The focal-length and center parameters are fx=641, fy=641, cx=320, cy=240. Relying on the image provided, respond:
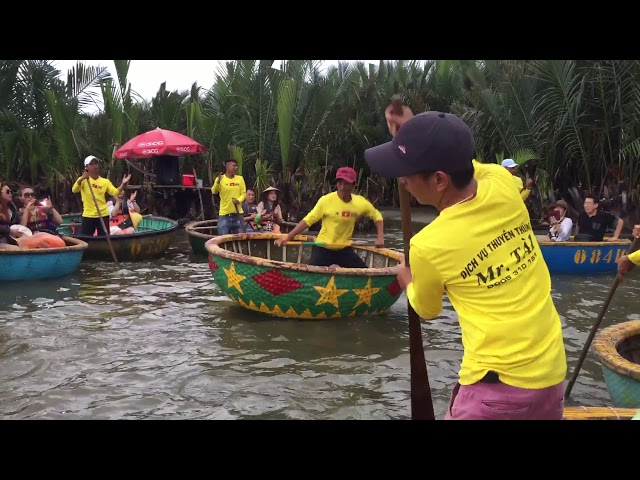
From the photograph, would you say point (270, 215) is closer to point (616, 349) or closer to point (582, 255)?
point (582, 255)

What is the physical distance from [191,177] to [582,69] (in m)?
9.46

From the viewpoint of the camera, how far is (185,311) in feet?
24.7

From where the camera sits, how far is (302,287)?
21.9 ft

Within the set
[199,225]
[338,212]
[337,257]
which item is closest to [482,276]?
[338,212]

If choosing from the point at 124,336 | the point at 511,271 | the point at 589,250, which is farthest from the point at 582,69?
the point at 511,271

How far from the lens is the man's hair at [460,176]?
1984 millimetres

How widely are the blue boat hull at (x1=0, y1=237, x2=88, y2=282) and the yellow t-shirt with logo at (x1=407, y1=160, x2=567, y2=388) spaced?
806cm

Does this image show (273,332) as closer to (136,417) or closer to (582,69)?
(136,417)

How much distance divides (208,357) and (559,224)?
249 inches

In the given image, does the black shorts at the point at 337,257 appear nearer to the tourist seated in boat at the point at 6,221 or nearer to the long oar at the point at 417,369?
the long oar at the point at 417,369

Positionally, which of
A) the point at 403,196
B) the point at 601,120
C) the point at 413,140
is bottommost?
the point at 403,196

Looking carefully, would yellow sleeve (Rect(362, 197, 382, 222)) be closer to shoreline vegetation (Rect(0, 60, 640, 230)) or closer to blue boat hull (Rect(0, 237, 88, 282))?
blue boat hull (Rect(0, 237, 88, 282))

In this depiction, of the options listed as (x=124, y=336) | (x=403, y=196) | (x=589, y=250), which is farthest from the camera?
(x=589, y=250)

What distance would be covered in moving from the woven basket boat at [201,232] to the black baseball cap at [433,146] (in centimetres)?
887
